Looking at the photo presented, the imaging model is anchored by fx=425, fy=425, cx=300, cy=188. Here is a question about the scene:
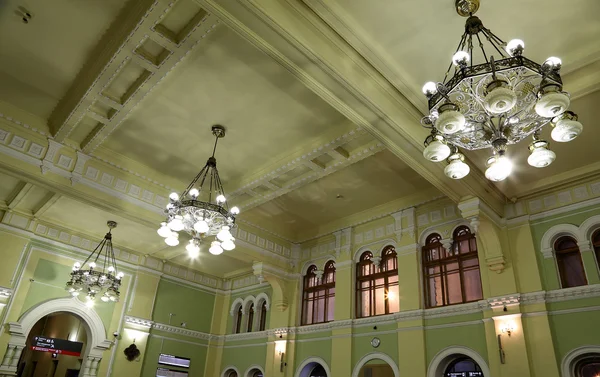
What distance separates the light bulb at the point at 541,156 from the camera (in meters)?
3.87

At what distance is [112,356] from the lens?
11.7m

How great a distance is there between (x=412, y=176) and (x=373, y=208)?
6.01ft

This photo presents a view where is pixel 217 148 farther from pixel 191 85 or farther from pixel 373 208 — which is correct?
pixel 373 208

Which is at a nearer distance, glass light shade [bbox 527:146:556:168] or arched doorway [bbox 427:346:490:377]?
glass light shade [bbox 527:146:556:168]

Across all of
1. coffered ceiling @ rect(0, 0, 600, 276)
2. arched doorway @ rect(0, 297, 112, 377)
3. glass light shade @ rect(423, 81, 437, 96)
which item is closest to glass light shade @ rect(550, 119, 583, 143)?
glass light shade @ rect(423, 81, 437, 96)

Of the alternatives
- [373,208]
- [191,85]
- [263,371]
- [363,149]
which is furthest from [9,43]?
[263,371]

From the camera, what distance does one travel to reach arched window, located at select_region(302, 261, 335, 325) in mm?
11453

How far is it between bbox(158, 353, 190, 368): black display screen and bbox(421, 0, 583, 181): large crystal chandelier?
460 inches

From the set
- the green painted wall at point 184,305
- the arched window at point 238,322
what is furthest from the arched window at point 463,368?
the green painted wall at point 184,305

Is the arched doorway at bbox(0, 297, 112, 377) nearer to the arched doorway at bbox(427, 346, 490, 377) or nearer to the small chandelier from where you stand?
the small chandelier

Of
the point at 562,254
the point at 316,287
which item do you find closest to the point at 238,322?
the point at 316,287

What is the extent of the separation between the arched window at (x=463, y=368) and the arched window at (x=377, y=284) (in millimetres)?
1671

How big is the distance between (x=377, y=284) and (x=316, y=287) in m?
2.10

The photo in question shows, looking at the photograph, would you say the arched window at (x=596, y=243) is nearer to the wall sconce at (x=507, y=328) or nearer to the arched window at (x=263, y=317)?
the wall sconce at (x=507, y=328)
